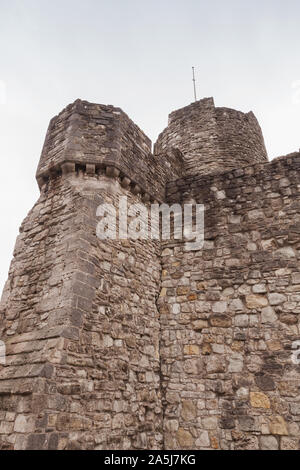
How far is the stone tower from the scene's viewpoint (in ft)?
11.8

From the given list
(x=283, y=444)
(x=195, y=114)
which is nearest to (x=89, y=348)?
(x=283, y=444)

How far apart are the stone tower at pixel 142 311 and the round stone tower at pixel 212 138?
2745 mm

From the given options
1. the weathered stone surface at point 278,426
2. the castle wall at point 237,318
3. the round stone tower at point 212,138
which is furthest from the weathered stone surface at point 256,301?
the round stone tower at point 212,138

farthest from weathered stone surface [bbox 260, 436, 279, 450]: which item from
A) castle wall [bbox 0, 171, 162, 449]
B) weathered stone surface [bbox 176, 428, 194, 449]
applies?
castle wall [bbox 0, 171, 162, 449]

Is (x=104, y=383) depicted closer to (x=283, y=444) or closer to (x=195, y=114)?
(x=283, y=444)

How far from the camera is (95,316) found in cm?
407

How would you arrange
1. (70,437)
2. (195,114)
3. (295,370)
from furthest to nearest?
(195,114) → (295,370) → (70,437)

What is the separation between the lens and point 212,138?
357 inches

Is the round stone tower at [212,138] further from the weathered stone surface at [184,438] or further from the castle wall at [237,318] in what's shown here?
the weathered stone surface at [184,438]

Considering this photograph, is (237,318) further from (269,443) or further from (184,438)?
(184,438)

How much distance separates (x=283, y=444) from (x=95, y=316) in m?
2.73

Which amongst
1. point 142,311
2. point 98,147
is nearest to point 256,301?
point 142,311

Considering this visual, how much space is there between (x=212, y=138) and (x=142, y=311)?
19.5ft

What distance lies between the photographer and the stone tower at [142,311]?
11.8 feet
